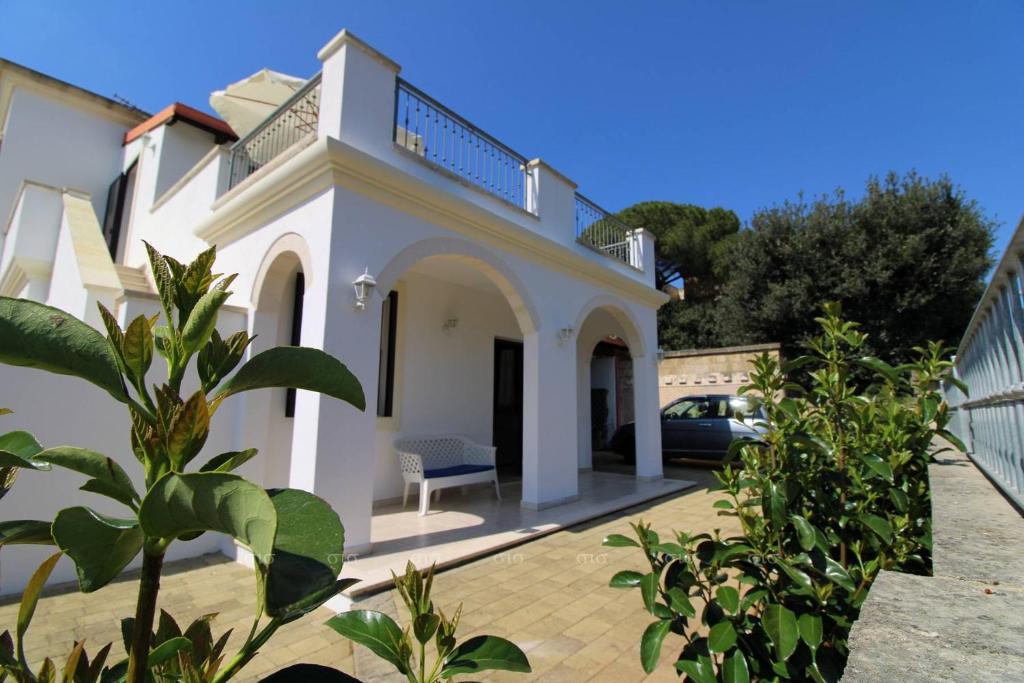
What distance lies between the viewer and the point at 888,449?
2.13m

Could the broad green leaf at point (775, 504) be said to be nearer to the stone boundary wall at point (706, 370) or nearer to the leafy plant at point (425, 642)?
the leafy plant at point (425, 642)

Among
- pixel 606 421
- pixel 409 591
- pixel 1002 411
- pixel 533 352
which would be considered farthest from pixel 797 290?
pixel 409 591

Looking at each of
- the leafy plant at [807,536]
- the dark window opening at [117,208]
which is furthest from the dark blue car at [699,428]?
the dark window opening at [117,208]

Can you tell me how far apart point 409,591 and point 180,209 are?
29.0ft

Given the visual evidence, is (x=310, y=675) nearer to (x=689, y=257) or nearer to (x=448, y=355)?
(x=448, y=355)

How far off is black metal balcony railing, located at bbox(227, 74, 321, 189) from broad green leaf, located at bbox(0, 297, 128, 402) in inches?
225

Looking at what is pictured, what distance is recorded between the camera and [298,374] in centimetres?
65

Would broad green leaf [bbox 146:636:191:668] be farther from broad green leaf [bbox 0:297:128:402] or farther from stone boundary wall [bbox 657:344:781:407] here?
stone boundary wall [bbox 657:344:781:407]

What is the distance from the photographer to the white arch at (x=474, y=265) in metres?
5.18

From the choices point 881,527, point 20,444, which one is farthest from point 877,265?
point 20,444

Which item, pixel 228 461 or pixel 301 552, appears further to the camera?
pixel 228 461

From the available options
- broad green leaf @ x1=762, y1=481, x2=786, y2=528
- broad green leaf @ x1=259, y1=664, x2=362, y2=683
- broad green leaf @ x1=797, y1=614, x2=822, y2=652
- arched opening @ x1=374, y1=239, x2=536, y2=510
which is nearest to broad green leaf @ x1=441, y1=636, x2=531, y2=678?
broad green leaf @ x1=259, y1=664, x2=362, y2=683

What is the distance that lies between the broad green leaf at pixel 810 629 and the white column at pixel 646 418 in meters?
7.75

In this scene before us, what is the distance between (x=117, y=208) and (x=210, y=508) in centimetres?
1335
